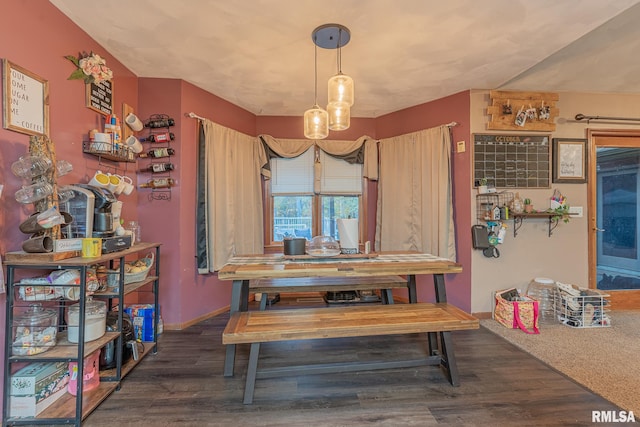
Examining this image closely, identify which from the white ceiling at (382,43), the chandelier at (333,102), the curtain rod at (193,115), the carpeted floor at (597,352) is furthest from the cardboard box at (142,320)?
the carpeted floor at (597,352)

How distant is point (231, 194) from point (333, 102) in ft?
5.97

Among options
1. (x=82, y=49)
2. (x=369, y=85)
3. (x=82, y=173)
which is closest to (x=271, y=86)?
(x=369, y=85)

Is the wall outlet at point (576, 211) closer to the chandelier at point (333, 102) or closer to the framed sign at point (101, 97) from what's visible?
the chandelier at point (333, 102)

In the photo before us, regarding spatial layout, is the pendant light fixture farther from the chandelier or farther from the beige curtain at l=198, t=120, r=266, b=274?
the beige curtain at l=198, t=120, r=266, b=274

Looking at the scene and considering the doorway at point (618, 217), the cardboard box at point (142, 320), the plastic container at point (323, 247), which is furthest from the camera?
the doorway at point (618, 217)

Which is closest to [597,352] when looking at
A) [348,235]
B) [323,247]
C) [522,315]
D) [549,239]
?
[522,315]

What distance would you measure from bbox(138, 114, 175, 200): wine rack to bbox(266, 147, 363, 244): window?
4.43 feet

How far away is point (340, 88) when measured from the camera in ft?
6.18

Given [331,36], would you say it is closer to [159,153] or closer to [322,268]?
[322,268]

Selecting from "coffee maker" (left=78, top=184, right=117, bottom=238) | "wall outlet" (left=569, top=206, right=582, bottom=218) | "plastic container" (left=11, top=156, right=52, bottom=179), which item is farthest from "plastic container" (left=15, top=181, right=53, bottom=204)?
"wall outlet" (left=569, top=206, right=582, bottom=218)

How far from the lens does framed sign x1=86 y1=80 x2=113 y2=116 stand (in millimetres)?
2164

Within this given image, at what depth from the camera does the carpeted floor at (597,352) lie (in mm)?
1878

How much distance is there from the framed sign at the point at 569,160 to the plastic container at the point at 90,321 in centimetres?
422

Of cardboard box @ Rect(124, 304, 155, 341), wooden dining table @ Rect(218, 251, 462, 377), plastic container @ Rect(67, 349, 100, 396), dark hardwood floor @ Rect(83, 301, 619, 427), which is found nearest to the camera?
dark hardwood floor @ Rect(83, 301, 619, 427)
